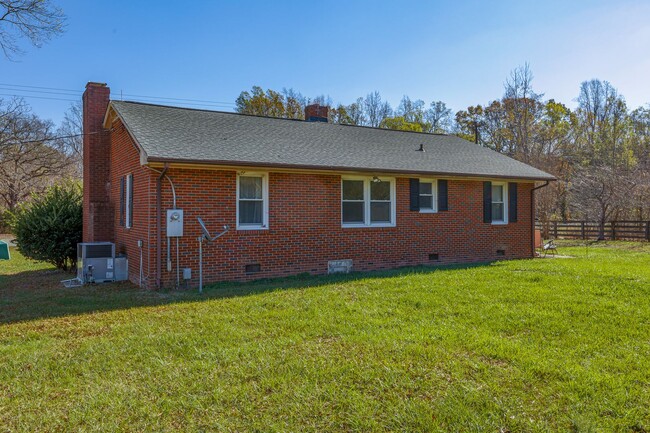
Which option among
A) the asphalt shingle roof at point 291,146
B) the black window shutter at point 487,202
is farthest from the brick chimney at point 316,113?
the black window shutter at point 487,202

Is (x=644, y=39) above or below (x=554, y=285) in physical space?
above

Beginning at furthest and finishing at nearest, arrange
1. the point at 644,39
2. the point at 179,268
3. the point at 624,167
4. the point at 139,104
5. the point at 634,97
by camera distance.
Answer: the point at 634,97 → the point at 624,167 → the point at 139,104 → the point at 644,39 → the point at 179,268

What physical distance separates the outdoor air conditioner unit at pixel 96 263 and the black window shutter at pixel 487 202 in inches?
387

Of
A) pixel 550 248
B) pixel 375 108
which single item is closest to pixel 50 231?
pixel 550 248

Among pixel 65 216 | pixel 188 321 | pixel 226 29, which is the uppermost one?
pixel 226 29

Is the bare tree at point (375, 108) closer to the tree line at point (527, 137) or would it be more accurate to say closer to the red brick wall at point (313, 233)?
the tree line at point (527, 137)

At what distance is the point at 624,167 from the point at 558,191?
12.1 feet

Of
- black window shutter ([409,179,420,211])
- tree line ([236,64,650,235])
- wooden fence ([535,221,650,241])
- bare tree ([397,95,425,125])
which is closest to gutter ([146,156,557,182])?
black window shutter ([409,179,420,211])

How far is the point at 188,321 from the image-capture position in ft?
19.6

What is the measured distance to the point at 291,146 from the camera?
1093 centimetres

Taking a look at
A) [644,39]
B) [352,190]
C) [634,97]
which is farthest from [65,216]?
[634,97]

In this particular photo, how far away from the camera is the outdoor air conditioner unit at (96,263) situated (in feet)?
31.9

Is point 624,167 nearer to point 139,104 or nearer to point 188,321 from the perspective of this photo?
point 139,104

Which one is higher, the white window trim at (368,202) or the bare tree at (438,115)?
the bare tree at (438,115)
